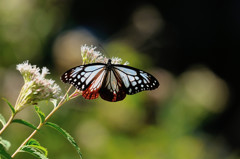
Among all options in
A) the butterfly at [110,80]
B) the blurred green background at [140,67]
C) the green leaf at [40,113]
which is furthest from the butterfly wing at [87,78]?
the blurred green background at [140,67]

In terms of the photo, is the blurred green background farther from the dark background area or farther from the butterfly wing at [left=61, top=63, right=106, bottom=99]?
the butterfly wing at [left=61, top=63, right=106, bottom=99]

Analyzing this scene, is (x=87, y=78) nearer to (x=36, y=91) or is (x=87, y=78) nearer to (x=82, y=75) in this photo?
(x=82, y=75)

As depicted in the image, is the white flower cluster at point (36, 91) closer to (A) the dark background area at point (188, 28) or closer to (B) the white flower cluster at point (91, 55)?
(B) the white flower cluster at point (91, 55)

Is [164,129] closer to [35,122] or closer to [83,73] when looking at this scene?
[35,122]

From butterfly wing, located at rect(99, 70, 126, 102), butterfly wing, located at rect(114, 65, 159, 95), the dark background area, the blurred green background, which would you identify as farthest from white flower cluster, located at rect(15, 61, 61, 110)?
the dark background area

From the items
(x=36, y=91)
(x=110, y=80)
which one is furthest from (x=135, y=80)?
(x=36, y=91)
